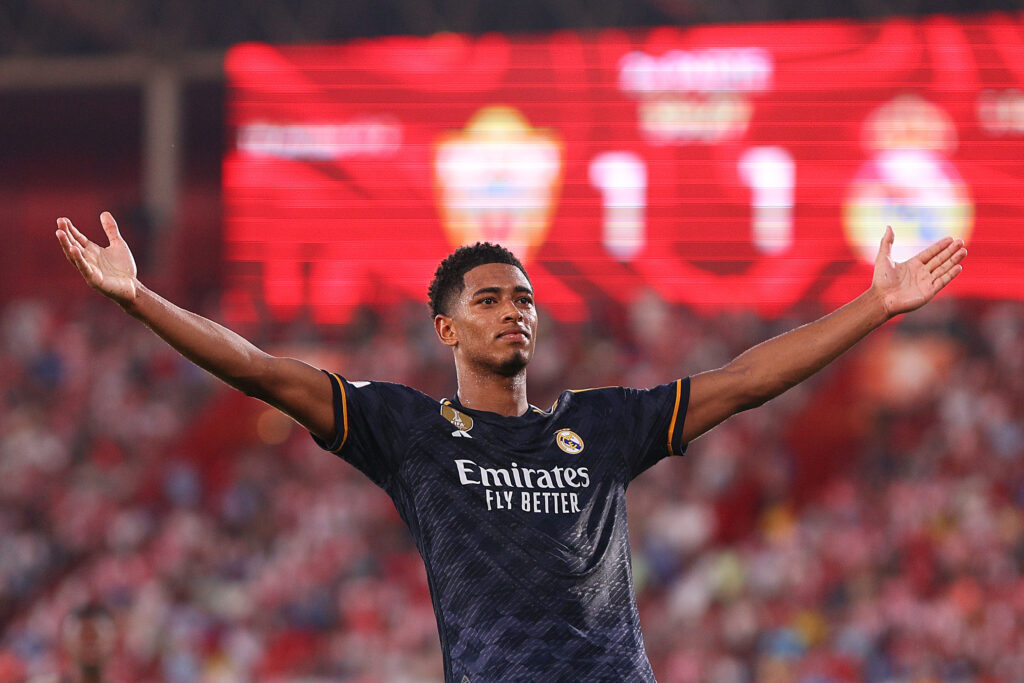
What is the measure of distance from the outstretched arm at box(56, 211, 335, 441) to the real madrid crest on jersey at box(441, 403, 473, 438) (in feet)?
1.14

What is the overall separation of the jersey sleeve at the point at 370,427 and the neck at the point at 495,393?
221 millimetres

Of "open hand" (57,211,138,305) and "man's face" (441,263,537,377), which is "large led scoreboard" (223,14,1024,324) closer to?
"man's face" (441,263,537,377)

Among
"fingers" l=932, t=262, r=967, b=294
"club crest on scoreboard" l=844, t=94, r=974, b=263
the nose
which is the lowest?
the nose

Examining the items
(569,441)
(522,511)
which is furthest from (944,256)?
(522,511)

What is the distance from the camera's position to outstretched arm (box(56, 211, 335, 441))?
363 cm

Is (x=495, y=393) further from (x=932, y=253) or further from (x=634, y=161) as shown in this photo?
(x=634, y=161)

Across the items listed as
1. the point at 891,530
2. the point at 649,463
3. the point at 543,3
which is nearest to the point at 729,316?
the point at 891,530

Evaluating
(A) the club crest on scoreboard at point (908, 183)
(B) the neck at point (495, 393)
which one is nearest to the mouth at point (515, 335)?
(B) the neck at point (495, 393)

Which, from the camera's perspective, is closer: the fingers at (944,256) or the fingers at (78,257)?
the fingers at (78,257)

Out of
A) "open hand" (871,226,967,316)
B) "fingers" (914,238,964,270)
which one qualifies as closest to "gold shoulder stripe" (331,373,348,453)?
"open hand" (871,226,967,316)

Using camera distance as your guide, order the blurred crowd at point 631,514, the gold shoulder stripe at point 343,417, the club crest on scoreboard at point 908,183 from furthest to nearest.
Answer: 1. the club crest on scoreboard at point 908,183
2. the blurred crowd at point 631,514
3. the gold shoulder stripe at point 343,417

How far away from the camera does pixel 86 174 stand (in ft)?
82.1

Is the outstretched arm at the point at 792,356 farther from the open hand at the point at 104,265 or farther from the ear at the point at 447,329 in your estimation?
the open hand at the point at 104,265

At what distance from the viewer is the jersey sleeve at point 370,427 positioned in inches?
152
